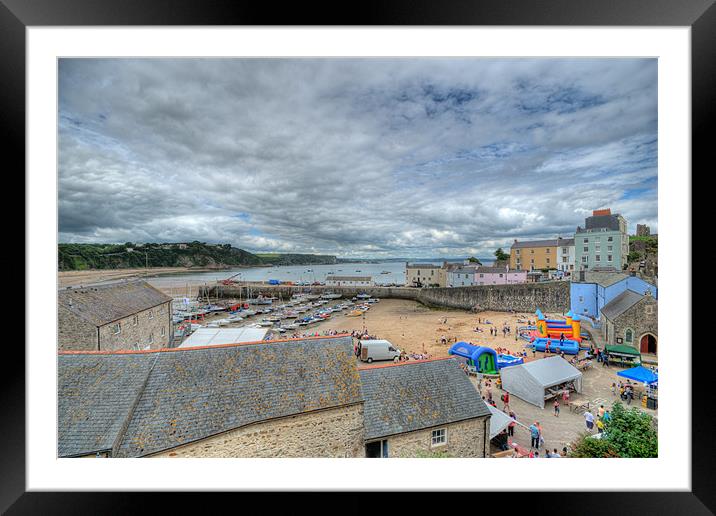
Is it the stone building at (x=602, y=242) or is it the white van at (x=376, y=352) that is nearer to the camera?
the white van at (x=376, y=352)

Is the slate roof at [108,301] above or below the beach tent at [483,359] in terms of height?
above

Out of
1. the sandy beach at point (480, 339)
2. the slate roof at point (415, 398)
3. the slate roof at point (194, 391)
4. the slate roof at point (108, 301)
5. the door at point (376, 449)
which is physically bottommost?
the sandy beach at point (480, 339)

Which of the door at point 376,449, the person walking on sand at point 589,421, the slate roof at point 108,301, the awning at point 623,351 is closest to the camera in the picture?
the door at point 376,449

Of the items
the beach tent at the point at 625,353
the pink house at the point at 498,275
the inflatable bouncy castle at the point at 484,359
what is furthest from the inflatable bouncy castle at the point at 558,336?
the pink house at the point at 498,275

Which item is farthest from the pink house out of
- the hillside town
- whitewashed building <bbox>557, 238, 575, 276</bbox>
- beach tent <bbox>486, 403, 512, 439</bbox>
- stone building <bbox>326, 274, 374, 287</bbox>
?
beach tent <bbox>486, 403, 512, 439</bbox>

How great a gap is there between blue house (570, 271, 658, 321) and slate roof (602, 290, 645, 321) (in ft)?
1.40

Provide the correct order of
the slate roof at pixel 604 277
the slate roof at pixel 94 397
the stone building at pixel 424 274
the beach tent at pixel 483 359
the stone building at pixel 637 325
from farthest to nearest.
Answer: the stone building at pixel 424 274 → the slate roof at pixel 604 277 → the stone building at pixel 637 325 → the beach tent at pixel 483 359 → the slate roof at pixel 94 397

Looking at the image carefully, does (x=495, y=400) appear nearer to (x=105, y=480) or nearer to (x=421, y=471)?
(x=421, y=471)

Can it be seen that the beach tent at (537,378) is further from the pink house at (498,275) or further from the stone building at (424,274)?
the stone building at (424,274)

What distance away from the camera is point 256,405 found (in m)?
2.52

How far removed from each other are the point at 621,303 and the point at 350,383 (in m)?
9.01

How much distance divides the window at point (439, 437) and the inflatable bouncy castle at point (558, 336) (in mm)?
6227
